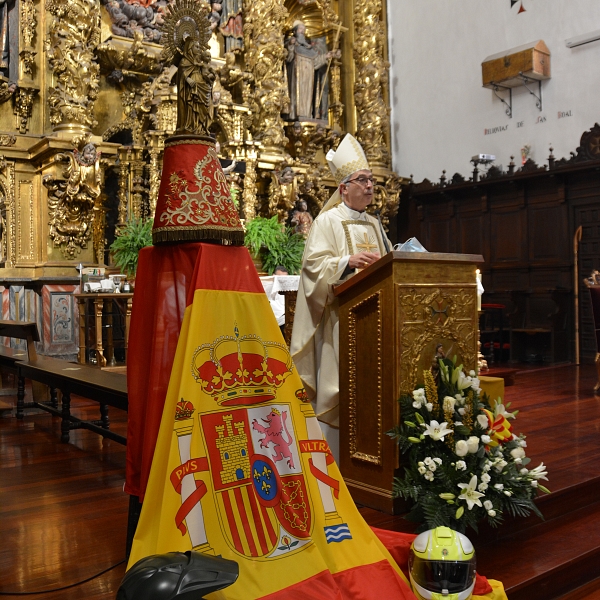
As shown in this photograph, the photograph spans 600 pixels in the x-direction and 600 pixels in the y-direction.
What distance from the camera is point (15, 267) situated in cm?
801

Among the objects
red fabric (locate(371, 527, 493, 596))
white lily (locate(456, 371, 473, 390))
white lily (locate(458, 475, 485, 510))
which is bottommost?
red fabric (locate(371, 527, 493, 596))

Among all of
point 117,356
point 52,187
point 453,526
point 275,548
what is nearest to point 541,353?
point 117,356

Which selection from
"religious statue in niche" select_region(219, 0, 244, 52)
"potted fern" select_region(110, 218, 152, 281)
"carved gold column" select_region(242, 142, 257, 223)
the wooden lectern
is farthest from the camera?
"religious statue in niche" select_region(219, 0, 244, 52)

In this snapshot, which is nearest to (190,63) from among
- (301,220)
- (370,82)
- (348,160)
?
(348,160)

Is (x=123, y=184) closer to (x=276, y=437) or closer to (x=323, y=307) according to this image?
(x=323, y=307)

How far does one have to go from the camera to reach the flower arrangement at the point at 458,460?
2660 mm

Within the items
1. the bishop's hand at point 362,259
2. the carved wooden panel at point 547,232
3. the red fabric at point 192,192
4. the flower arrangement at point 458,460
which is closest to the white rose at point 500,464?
the flower arrangement at point 458,460

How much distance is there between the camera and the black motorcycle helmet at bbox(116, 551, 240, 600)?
4.16 ft

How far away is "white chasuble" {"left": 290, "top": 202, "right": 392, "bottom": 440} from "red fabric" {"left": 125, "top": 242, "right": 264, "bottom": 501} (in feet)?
3.62

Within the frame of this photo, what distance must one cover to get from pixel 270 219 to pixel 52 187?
2733 millimetres

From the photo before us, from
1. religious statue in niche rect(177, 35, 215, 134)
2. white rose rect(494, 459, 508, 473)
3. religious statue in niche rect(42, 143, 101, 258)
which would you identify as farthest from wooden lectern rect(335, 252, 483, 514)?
religious statue in niche rect(42, 143, 101, 258)

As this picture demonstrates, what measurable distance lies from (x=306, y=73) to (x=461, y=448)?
29.6 feet

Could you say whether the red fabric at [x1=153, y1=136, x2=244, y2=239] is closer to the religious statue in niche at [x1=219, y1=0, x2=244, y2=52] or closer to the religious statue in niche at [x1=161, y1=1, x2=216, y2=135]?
the religious statue in niche at [x1=161, y1=1, x2=216, y2=135]

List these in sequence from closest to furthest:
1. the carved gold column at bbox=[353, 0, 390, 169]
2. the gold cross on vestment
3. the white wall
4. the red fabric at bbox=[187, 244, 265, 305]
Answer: the red fabric at bbox=[187, 244, 265, 305] < the gold cross on vestment < the white wall < the carved gold column at bbox=[353, 0, 390, 169]
